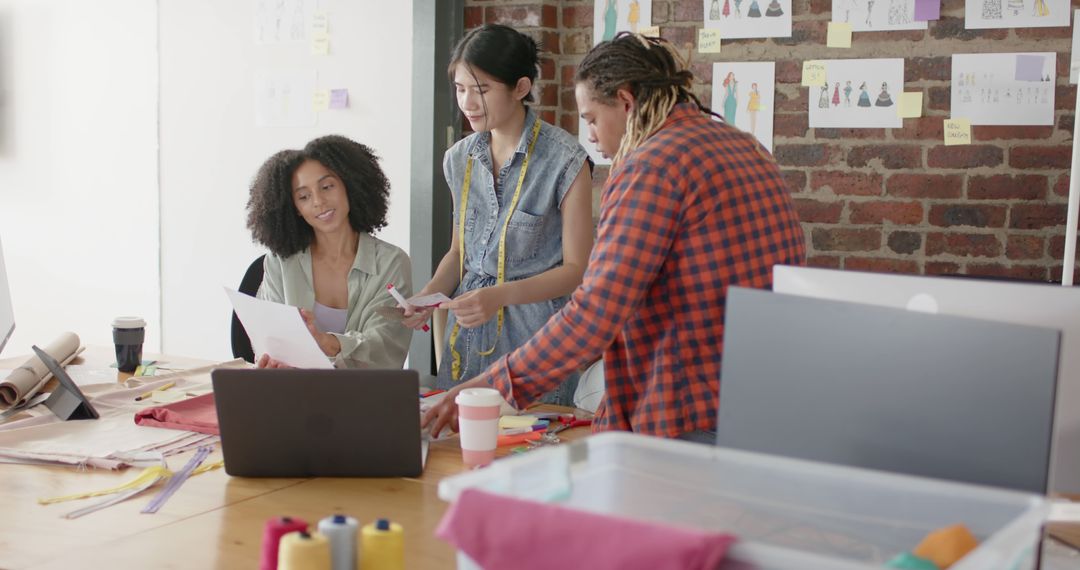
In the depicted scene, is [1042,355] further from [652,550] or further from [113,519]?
[113,519]

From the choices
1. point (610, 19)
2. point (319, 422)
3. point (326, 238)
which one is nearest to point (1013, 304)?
point (319, 422)

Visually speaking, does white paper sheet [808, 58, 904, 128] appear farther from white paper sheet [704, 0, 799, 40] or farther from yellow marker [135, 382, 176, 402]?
yellow marker [135, 382, 176, 402]

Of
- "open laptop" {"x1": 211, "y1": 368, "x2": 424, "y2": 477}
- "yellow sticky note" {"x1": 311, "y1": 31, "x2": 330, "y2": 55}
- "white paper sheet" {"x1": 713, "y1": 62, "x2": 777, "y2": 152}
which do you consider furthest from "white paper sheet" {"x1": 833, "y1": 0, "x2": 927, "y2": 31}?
"open laptop" {"x1": 211, "y1": 368, "x2": 424, "y2": 477}

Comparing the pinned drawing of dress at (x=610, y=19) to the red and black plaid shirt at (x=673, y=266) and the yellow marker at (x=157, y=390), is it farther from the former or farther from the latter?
the yellow marker at (x=157, y=390)

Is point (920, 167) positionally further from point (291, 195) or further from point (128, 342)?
point (128, 342)

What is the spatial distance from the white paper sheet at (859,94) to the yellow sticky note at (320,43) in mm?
1863

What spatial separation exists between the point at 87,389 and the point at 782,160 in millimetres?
2109

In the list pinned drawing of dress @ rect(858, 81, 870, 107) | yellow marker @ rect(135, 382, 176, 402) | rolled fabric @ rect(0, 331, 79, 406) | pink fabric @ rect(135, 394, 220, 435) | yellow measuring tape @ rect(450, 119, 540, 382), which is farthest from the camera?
pinned drawing of dress @ rect(858, 81, 870, 107)

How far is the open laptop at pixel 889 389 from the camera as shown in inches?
45.5

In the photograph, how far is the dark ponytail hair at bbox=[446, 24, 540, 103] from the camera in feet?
9.00

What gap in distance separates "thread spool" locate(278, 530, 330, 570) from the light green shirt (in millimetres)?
1453

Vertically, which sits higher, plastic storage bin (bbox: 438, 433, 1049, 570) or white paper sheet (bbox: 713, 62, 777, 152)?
white paper sheet (bbox: 713, 62, 777, 152)

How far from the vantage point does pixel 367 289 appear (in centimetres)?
287

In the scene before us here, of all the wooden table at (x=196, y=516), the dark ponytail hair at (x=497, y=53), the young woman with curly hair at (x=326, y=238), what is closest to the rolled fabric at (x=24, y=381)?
the wooden table at (x=196, y=516)
